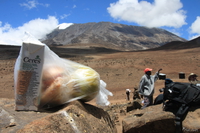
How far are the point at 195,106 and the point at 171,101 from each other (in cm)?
39

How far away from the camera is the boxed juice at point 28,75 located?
2.31m

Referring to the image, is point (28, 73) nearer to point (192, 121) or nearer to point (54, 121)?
point (54, 121)

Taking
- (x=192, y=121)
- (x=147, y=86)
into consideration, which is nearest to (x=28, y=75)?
(x=192, y=121)

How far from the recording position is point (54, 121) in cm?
206

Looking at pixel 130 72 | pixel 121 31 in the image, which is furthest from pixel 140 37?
pixel 130 72

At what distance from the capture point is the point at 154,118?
10.2 ft

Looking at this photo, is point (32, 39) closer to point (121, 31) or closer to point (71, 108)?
point (71, 108)

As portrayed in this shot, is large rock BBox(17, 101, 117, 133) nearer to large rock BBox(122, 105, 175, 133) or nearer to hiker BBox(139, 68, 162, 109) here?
large rock BBox(122, 105, 175, 133)

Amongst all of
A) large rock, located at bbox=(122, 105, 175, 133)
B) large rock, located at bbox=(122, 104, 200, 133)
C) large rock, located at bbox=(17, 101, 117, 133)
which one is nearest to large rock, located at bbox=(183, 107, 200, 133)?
large rock, located at bbox=(122, 104, 200, 133)

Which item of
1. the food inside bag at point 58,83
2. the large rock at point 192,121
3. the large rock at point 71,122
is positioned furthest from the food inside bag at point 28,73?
the large rock at point 192,121

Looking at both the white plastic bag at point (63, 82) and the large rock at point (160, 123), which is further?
the large rock at point (160, 123)

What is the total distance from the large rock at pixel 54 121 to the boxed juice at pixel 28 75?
15 cm

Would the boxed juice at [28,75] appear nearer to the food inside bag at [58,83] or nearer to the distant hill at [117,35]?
the food inside bag at [58,83]

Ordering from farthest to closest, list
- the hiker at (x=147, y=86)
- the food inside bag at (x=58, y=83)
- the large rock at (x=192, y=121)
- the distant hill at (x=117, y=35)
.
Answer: the distant hill at (x=117, y=35), the hiker at (x=147, y=86), the large rock at (x=192, y=121), the food inside bag at (x=58, y=83)
